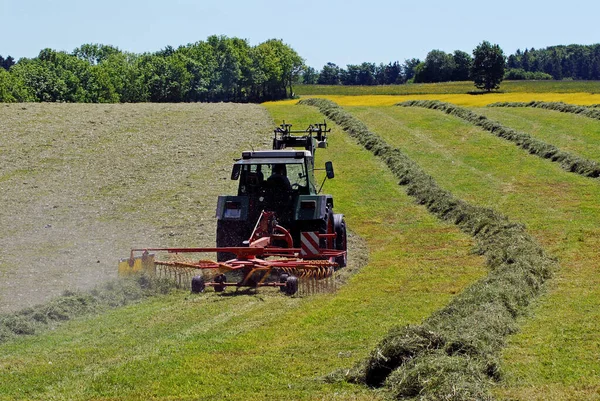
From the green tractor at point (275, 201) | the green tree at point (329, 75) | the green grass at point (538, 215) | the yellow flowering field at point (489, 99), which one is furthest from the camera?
the green tree at point (329, 75)

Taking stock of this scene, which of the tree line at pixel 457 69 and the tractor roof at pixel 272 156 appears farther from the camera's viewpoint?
the tree line at pixel 457 69

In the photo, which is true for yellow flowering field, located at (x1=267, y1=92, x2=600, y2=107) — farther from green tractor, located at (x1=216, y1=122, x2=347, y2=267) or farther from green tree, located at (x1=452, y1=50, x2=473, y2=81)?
green tractor, located at (x1=216, y1=122, x2=347, y2=267)

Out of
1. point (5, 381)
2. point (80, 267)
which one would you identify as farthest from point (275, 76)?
point (5, 381)

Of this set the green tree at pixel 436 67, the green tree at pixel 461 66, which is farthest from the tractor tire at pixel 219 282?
the green tree at pixel 436 67

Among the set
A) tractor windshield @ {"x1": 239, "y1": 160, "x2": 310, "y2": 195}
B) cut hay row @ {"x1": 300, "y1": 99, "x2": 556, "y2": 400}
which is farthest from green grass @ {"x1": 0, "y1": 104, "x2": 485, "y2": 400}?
tractor windshield @ {"x1": 239, "y1": 160, "x2": 310, "y2": 195}

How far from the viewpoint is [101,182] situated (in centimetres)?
2756

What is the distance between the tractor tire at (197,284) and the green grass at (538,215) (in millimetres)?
5454

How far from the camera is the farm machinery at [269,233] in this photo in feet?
46.5

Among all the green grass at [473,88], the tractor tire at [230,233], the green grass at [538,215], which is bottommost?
the green grass at [538,215]

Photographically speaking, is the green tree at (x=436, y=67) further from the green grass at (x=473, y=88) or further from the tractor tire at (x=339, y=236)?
the tractor tire at (x=339, y=236)

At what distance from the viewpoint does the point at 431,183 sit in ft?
87.2

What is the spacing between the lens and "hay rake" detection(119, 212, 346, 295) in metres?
14.0

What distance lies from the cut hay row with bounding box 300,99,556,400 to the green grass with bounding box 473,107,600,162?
1509 cm

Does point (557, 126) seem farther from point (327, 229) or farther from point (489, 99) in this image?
point (489, 99)
